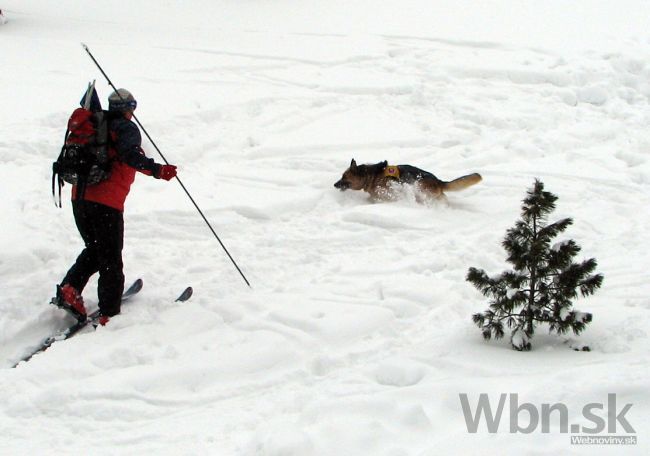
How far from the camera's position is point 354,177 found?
9125mm

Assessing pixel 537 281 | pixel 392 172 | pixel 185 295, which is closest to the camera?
→ pixel 537 281

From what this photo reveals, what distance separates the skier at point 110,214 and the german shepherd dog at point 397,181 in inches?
150

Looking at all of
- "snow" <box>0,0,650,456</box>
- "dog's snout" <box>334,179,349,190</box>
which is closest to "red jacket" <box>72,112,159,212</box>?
"snow" <box>0,0,650,456</box>

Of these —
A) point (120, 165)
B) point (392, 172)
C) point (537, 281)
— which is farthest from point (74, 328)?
point (392, 172)

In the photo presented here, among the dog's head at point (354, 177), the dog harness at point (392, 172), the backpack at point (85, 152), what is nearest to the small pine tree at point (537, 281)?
the backpack at point (85, 152)

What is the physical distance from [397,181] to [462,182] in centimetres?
93

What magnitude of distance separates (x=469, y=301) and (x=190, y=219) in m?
3.76

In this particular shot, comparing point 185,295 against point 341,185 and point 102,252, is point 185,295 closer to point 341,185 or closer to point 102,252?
point 102,252

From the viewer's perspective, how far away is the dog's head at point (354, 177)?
9.02 metres

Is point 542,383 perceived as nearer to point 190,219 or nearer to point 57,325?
point 57,325

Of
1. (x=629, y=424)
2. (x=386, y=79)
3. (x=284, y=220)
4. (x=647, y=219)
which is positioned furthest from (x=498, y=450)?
(x=386, y=79)

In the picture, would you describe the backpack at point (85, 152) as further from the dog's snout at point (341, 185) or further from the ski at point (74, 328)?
the dog's snout at point (341, 185)

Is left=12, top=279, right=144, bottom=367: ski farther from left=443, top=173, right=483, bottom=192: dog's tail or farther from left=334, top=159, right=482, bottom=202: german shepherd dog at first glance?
left=443, top=173, right=483, bottom=192: dog's tail

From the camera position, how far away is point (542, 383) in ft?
13.5
